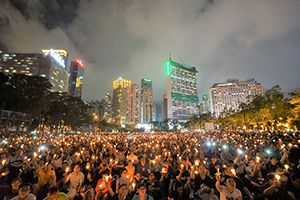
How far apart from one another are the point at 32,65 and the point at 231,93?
168 metres

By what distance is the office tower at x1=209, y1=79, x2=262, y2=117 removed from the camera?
521 ft

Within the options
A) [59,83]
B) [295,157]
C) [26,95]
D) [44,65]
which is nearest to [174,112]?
[59,83]

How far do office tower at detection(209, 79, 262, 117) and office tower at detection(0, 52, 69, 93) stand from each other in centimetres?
14003

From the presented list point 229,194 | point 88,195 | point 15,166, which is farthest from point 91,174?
point 229,194

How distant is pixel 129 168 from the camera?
6.45 meters

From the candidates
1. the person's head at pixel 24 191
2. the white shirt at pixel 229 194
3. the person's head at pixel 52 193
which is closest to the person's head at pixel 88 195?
the person's head at pixel 52 193

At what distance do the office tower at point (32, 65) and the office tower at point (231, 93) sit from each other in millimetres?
140026

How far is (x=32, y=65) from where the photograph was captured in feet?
336

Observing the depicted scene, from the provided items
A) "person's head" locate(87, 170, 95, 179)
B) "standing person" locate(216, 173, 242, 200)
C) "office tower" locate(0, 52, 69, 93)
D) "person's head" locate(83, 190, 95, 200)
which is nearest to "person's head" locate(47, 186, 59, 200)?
"person's head" locate(83, 190, 95, 200)

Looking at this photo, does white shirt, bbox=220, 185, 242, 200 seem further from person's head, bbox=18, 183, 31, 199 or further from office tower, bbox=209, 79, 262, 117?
office tower, bbox=209, 79, 262, 117

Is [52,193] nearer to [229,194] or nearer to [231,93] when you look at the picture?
[229,194]

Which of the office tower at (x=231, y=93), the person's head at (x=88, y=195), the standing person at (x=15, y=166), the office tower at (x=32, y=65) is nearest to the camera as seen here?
the person's head at (x=88, y=195)

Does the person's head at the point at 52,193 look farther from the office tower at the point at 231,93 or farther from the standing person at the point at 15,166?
the office tower at the point at 231,93

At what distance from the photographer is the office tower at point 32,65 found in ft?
327
